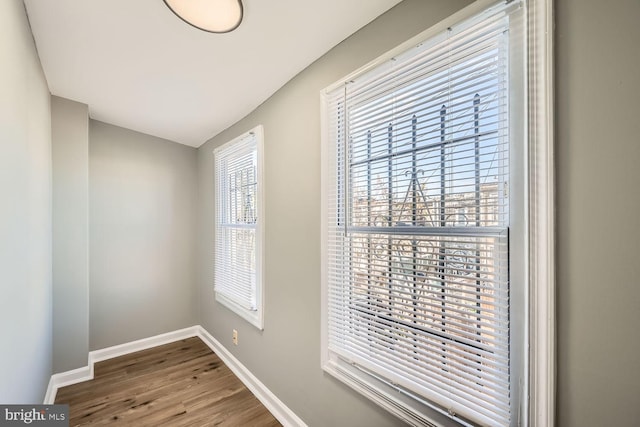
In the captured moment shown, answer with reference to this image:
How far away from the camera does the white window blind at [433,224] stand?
3.03ft

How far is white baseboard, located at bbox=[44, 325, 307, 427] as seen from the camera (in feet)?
6.27

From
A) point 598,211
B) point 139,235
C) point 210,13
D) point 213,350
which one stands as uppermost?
point 210,13

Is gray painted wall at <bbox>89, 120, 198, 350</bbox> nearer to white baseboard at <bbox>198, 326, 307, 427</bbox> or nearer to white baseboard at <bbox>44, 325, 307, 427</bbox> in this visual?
white baseboard at <bbox>44, 325, 307, 427</bbox>

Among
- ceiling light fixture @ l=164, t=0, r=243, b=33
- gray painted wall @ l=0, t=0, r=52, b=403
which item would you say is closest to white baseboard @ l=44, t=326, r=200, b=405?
gray painted wall @ l=0, t=0, r=52, b=403

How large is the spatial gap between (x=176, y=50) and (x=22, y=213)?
116cm

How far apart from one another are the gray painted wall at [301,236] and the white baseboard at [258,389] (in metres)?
0.05

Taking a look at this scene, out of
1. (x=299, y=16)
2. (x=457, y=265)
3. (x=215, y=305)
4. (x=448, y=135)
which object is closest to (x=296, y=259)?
(x=457, y=265)

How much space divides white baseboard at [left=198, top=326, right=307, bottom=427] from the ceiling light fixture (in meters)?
2.30

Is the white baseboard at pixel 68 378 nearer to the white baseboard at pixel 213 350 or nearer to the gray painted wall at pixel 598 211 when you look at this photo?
the white baseboard at pixel 213 350

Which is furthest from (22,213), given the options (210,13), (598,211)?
(598,211)

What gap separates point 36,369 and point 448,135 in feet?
8.79

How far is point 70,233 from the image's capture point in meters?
2.35

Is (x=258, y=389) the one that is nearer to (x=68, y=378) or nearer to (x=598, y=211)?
(x=68, y=378)

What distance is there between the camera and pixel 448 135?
1048 millimetres
